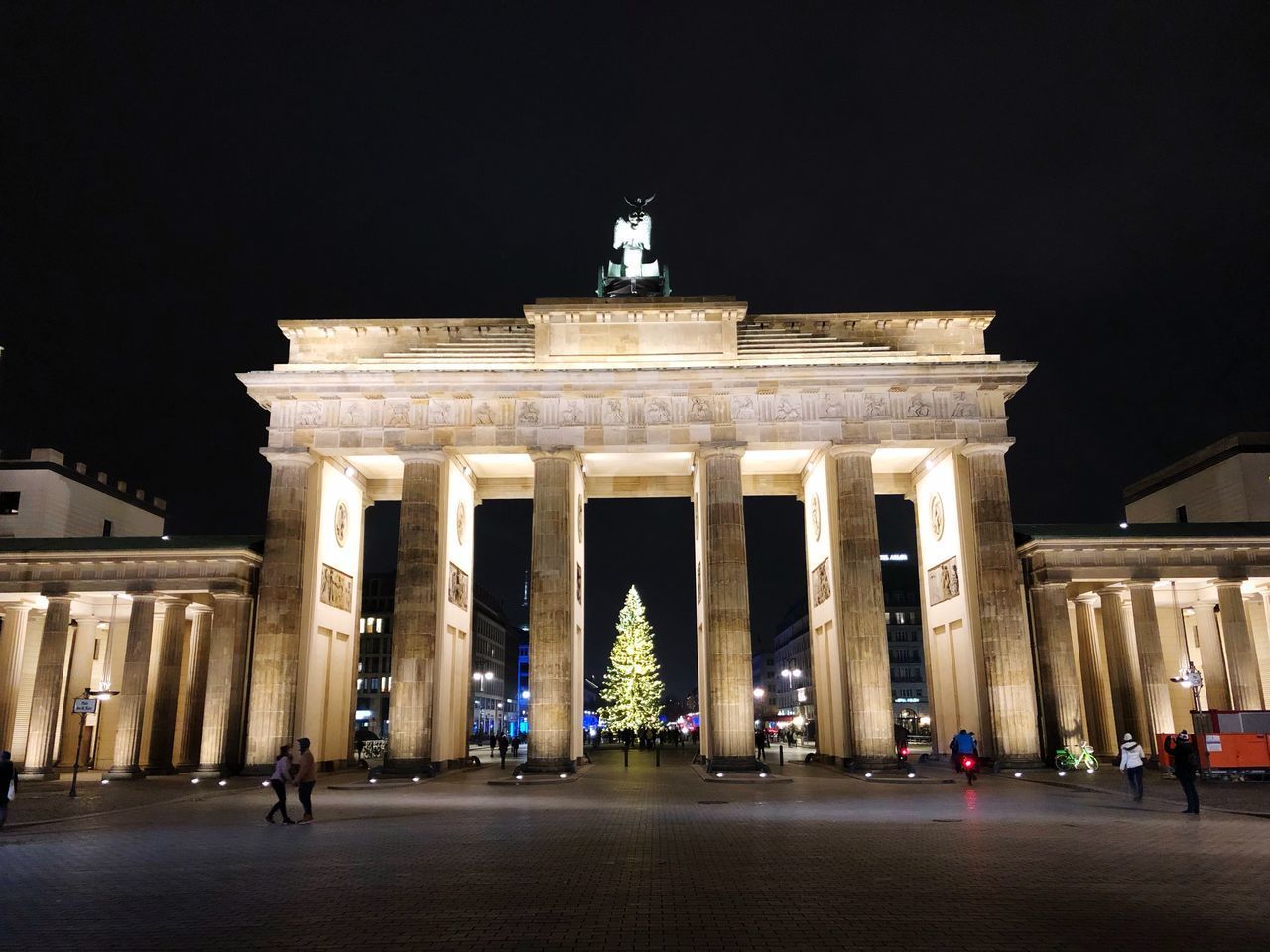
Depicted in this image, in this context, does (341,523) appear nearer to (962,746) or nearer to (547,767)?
(547,767)

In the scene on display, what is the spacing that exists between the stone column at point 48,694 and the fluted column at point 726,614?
26547 mm

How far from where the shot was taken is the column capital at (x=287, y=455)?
119 ft

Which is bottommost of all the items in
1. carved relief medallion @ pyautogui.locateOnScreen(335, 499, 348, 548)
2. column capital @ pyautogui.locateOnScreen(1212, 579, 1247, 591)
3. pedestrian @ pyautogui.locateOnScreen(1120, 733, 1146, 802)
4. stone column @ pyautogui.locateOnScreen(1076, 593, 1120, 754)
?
pedestrian @ pyautogui.locateOnScreen(1120, 733, 1146, 802)

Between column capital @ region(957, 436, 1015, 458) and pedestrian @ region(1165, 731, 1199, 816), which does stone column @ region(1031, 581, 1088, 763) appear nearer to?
column capital @ region(957, 436, 1015, 458)

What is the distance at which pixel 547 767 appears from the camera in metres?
33.5

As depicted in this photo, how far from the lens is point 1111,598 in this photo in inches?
1531

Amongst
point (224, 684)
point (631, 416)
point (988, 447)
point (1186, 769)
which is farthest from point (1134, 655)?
point (224, 684)

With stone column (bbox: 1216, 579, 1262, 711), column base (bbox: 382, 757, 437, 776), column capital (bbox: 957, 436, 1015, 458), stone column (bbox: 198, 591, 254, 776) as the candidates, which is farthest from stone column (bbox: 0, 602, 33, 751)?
stone column (bbox: 1216, 579, 1262, 711)

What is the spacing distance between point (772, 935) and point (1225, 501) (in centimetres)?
5420

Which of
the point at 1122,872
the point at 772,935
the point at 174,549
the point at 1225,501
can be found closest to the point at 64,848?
the point at 772,935

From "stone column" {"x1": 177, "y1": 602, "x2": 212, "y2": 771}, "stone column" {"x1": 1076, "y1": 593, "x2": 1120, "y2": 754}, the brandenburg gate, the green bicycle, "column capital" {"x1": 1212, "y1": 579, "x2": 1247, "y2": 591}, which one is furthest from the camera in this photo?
"stone column" {"x1": 1076, "y1": 593, "x2": 1120, "y2": 754}

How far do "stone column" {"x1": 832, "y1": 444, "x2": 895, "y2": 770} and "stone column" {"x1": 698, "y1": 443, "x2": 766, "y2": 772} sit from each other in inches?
40.3

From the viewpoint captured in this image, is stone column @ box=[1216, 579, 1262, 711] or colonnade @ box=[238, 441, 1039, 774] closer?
colonnade @ box=[238, 441, 1039, 774]

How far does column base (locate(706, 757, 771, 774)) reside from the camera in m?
33.1
